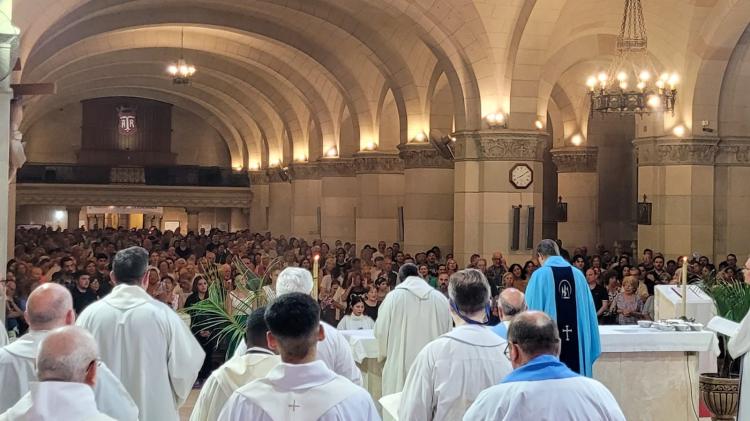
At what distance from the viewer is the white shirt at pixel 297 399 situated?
146 inches

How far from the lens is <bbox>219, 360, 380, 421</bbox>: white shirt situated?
12.2 feet

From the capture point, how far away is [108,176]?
142 ft

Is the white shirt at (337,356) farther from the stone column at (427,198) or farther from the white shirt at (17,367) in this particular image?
the stone column at (427,198)

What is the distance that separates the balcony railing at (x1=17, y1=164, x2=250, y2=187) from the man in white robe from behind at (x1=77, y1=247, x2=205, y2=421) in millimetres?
37320

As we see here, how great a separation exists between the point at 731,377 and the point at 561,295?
6.79ft

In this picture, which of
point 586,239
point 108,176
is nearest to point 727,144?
point 586,239

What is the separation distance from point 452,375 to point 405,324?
311 cm

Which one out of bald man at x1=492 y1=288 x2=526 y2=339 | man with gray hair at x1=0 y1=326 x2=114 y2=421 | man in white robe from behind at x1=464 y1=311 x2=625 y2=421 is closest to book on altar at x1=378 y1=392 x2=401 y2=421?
bald man at x1=492 y1=288 x2=526 y2=339

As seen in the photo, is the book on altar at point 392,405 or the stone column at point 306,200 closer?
the book on altar at point 392,405

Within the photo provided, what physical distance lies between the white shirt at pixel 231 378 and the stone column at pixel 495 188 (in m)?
14.1

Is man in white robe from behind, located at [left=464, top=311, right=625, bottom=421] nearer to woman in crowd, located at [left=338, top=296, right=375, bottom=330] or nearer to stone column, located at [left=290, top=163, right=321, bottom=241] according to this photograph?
woman in crowd, located at [left=338, top=296, right=375, bottom=330]

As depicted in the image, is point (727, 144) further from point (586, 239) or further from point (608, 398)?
point (608, 398)

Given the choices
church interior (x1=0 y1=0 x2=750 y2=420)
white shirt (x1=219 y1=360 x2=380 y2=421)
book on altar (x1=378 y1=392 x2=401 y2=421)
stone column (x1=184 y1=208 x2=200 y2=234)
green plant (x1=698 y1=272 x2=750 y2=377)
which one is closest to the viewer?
white shirt (x1=219 y1=360 x2=380 y2=421)

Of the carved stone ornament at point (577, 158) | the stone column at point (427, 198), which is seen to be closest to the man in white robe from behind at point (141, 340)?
the stone column at point (427, 198)
